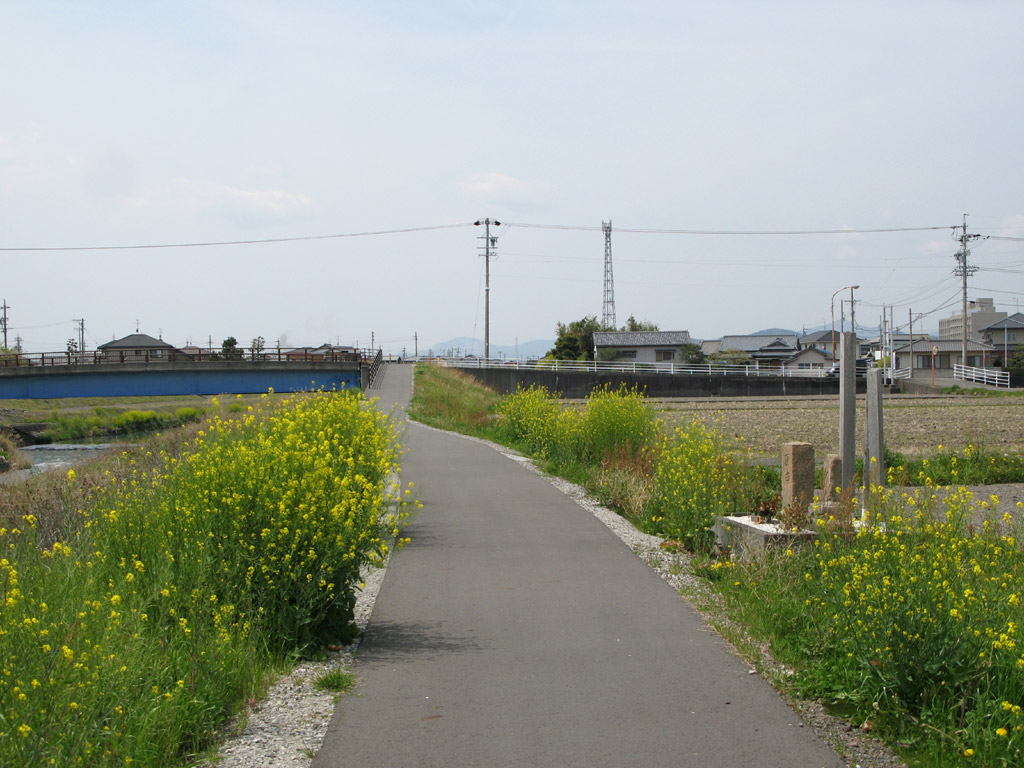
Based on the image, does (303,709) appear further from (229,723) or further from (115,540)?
(115,540)

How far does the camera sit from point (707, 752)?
480 centimetres

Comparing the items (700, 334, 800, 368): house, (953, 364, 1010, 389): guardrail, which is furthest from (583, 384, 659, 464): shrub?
(700, 334, 800, 368): house

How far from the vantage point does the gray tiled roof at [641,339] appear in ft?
306

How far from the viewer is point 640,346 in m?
93.3

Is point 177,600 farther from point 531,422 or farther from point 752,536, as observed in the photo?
point 531,422

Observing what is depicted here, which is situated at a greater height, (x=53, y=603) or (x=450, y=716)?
(x=53, y=603)

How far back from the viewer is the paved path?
15.9 ft

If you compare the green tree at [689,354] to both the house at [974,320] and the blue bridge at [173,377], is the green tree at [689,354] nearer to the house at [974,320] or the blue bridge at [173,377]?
the house at [974,320]

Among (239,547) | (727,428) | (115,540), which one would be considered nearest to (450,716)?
(239,547)

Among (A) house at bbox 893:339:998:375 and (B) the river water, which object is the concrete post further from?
(A) house at bbox 893:339:998:375

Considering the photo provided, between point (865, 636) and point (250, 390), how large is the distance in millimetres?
51983

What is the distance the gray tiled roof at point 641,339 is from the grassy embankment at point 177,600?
8603 centimetres

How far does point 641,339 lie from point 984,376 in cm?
3474

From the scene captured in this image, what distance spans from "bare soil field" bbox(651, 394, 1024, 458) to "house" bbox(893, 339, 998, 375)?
123 feet
